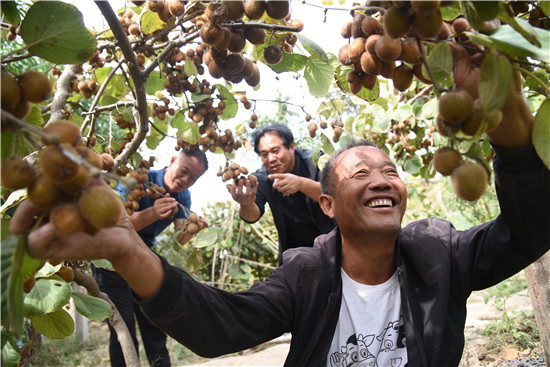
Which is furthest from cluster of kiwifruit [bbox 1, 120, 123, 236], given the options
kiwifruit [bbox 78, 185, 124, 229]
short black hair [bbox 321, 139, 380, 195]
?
short black hair [bbox 321, 139, 380, 195]

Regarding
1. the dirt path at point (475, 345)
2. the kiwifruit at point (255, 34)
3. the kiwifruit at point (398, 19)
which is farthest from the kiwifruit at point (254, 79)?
the dirt path at point (475, 345)

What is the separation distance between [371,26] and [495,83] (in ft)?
1.22

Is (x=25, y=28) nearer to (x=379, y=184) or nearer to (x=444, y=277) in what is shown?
(x=379, y=184)

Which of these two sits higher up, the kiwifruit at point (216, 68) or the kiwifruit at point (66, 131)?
the kiwifruit at point (66, 131)

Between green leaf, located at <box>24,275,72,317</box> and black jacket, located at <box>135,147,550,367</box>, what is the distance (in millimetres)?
296

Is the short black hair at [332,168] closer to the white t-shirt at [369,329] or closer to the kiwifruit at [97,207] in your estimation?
the white t-shirt at [369,329]

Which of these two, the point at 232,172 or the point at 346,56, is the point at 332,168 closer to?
the point at 232,172

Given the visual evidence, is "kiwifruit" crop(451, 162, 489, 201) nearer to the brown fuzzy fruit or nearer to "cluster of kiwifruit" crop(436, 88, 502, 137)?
"cluster of kiwifruit" crop(436, 88, 502, 137)

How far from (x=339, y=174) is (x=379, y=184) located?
219 mm

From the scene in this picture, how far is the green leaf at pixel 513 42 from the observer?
26.4 inches

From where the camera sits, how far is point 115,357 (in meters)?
3.31

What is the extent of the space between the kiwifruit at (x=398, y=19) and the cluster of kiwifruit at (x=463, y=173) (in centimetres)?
22

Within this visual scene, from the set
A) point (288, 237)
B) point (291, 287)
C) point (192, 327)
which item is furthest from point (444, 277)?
point (288, 237)

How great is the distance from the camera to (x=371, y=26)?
0.98 meters
